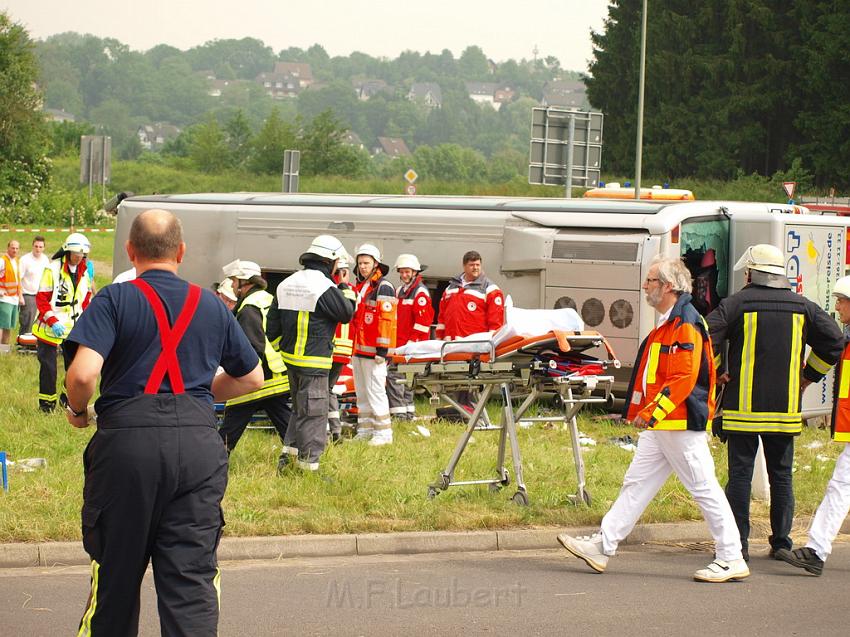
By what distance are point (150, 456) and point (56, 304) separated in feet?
30.1

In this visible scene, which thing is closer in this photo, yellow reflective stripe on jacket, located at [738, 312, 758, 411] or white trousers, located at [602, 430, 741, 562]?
white trousers, located at [602, 430, 741, 562]

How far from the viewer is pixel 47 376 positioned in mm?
13320

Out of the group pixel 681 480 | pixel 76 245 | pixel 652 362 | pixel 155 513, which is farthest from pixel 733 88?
pixel 155 513

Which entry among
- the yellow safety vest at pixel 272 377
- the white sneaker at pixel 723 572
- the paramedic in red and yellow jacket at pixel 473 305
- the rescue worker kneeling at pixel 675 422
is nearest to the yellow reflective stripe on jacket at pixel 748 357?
the rescue worker kneeling at pixel 675 422

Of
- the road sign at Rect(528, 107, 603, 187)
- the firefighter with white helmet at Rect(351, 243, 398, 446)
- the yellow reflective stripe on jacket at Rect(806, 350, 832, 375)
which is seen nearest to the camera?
the yellow reflective stripe on jacket at Rect(806, 350, 832, 375)

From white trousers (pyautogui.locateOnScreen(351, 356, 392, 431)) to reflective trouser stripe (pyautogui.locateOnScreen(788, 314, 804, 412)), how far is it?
16.3ft

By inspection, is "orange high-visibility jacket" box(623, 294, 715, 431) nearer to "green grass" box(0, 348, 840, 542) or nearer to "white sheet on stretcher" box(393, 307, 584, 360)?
"white sheet on stretcher" box(393, 307, 584, 360)

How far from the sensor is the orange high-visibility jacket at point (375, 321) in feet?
40.5

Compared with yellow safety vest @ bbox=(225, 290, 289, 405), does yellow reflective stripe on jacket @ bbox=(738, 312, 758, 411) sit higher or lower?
higher

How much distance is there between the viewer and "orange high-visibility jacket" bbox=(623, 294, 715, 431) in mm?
7551

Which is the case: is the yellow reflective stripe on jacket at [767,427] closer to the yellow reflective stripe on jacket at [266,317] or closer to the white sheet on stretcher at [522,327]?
the white sheet on stretcher at [522,327]

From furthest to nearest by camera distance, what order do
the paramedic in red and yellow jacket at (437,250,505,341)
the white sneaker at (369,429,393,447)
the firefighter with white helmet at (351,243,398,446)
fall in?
the paramedic in red and yellow jacket at (437,250,505,341)
the firefighter with white helmet at (351,243,398,446)
the white sneaker at (369,429,393,447)

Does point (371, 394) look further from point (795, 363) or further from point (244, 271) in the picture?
point (795, 363)

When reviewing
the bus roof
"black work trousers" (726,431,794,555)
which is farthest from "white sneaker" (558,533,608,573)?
the bus roof
